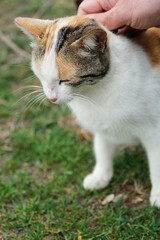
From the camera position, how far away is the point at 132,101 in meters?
1.90

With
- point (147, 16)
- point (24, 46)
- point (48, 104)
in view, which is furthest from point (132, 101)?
point (24, 46)

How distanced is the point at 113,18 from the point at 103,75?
0.37 m

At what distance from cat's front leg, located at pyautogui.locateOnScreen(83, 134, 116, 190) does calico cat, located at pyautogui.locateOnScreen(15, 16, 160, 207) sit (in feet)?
0.68

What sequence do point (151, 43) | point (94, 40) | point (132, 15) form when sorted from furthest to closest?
point (151, 43)
point (132, 15)
point (94, 40)

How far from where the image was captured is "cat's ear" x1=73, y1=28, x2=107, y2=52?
1.58m

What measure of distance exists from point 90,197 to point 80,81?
100 centimetres

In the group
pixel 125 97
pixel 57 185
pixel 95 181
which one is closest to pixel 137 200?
pixel 95 181

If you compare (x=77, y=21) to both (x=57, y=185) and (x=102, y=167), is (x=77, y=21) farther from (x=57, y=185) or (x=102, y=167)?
(x=57, y=185)

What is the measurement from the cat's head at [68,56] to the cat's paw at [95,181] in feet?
2.76

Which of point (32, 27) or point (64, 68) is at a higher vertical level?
point (32, 27)

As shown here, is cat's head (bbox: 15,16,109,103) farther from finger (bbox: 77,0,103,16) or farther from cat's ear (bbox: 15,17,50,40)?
finger (bbox: 77,0,103,16)

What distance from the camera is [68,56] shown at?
5.57 ft

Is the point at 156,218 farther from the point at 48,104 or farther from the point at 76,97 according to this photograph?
the point at 48,104

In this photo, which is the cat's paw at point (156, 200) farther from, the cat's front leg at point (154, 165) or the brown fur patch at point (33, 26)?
the brown fur patch at point (33, 26)
